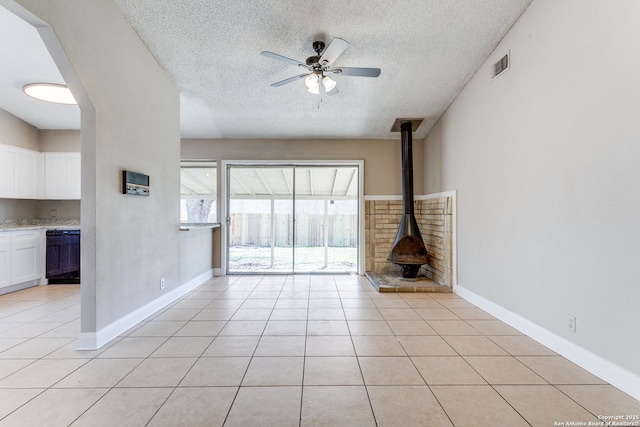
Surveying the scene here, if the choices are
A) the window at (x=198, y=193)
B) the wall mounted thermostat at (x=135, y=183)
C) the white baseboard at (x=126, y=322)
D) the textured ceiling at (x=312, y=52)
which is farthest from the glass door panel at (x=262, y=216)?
the wall mounted thermostat at (x=135, y=183)

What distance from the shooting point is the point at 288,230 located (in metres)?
6.31

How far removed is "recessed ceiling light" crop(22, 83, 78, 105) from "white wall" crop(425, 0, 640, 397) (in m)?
4.79

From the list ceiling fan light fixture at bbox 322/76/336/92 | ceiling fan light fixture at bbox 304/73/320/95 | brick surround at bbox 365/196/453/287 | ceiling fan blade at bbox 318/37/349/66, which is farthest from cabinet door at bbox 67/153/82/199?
brick surround at bbox 365/196/453/287

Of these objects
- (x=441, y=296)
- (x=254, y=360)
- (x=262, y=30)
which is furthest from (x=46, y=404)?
(x=441, y=296)

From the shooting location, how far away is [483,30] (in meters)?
3.08

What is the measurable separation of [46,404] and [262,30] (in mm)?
3368

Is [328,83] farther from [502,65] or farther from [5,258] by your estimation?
[5,258]

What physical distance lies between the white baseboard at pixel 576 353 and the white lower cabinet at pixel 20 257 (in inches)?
237

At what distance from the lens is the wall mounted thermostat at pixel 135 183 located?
269cm

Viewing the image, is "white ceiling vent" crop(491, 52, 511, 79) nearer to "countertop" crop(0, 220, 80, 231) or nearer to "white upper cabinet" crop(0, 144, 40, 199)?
"countertop" crop(0, 220, 80, 231)

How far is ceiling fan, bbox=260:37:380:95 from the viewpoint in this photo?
2.64 metres

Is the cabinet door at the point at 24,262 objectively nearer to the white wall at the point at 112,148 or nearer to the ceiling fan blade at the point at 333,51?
the white wall at the point at 112,148

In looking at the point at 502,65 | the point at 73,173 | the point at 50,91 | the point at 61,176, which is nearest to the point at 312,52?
the point at 502,65

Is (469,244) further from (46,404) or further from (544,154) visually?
(46,404)
